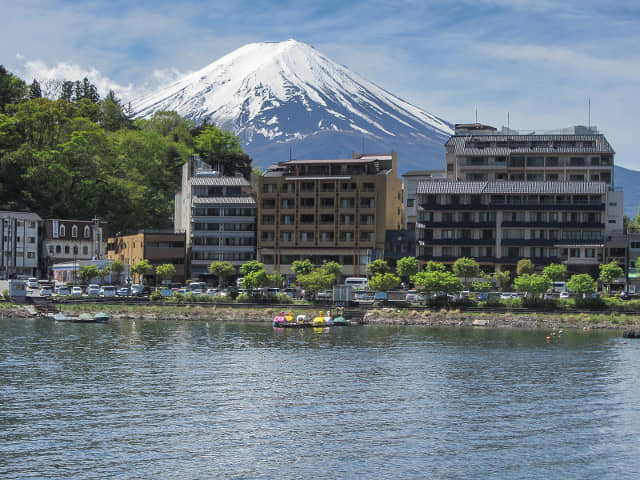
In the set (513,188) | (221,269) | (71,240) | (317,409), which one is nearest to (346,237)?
(221,269)

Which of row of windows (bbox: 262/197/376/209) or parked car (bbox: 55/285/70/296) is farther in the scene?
row of windows (bbox: 262/197/376/209)

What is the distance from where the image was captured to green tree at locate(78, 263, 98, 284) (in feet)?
410

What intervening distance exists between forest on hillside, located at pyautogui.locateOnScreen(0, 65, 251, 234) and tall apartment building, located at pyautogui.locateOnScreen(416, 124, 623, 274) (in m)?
49.6

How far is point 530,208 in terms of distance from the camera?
388 ft

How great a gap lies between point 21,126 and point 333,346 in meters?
98.3

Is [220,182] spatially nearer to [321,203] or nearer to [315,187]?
[315,187]

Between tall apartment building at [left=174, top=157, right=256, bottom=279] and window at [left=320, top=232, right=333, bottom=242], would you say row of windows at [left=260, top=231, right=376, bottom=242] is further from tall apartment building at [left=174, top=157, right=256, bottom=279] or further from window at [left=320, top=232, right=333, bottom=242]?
tall apartment building at [left=174, top=157, right=256, bottom=279]

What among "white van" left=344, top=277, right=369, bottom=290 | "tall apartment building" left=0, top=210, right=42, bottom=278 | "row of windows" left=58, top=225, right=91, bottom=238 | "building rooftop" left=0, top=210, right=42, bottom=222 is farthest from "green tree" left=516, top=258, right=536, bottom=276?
"building rooftop" left=0, top=210, right=42, bottom=222

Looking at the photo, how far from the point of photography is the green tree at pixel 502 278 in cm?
11019

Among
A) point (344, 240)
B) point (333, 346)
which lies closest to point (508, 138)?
point (344, 240)

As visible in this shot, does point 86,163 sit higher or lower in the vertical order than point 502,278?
higher

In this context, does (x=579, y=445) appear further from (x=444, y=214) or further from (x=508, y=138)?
(x=508, y=138)

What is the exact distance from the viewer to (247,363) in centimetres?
6203

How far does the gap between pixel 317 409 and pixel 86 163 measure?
111 metres
